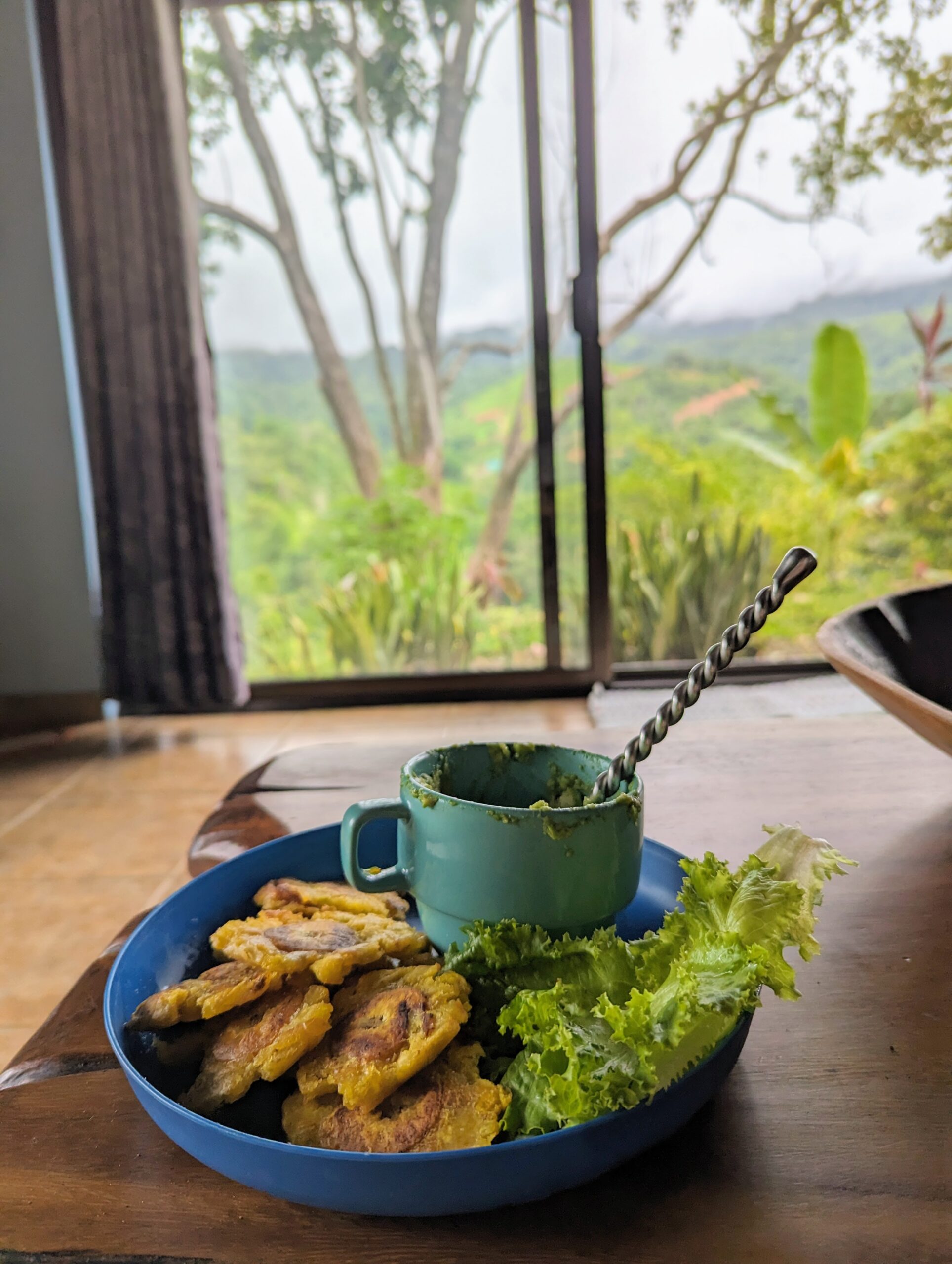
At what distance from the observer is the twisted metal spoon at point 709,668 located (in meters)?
0.45

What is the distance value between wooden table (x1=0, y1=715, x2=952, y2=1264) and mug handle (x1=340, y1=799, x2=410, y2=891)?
0.15 meters

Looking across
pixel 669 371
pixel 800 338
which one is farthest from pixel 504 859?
pixel 800 338

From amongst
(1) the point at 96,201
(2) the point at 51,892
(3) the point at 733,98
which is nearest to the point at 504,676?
(2) the point at 51,892

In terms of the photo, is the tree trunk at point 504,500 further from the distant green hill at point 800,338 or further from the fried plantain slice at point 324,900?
the fried plantain slice at point 324,900

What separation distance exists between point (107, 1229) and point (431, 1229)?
0.42 feet

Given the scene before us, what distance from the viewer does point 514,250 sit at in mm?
3135

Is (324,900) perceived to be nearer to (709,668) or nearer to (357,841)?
(357,841)

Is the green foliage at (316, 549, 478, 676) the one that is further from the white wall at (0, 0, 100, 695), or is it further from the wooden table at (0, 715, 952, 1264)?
the wooden table at (0, 715, 952, 1264)

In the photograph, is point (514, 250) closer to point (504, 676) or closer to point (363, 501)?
point (363, 501)

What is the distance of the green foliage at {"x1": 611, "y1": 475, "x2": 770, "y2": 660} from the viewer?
138 inches

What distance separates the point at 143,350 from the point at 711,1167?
3.04 meters

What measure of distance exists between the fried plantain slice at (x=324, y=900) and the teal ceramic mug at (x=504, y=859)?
42mm

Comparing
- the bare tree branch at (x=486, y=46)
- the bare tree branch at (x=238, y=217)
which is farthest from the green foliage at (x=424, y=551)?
the bare tree branch at (x=486, y=46)

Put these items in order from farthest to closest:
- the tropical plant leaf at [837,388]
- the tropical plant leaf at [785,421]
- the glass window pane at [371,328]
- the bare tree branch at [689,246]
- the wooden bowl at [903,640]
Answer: the tropical plant leaf at [785,421] < the tropical plant leaf at [837,388] < the bare tree branch at [689,246] < the glass window pane at [371,328] < the wooden bowl at [903,640]
